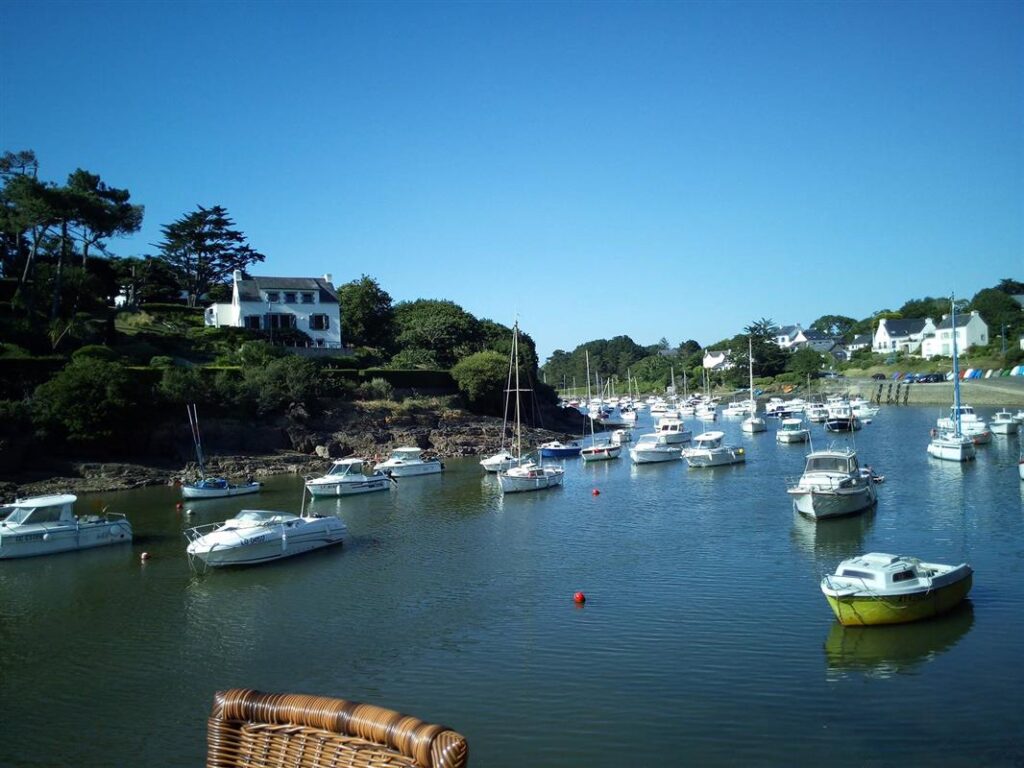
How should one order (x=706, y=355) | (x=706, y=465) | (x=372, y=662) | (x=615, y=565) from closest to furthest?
(x=372, y=662) → (x=615, y=565) → (x=706, y=465) → (x=706, y=355)

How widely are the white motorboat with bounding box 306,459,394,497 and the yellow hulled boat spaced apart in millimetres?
36708

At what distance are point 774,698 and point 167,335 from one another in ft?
249

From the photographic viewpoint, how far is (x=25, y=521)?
1479 inches

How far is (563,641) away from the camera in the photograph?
76.0 feet

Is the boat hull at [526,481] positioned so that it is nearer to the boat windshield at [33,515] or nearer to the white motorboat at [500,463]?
the white motorboat at [500,463]

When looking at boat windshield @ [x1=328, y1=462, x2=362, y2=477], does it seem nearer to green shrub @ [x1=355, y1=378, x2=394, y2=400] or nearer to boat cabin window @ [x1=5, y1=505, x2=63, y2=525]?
boat cabin window @ [x1=5, y1=505, x2=63, y2=525]

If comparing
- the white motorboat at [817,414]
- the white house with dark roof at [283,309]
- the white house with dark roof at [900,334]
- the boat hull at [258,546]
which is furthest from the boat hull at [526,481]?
the white house with dark roof at [900,334]

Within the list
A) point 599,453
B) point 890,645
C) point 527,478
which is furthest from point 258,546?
point 599,453

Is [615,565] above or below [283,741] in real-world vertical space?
below

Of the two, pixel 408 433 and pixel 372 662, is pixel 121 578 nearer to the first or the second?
pixel 372 662

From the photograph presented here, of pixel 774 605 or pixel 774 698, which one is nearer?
pixel 774 698

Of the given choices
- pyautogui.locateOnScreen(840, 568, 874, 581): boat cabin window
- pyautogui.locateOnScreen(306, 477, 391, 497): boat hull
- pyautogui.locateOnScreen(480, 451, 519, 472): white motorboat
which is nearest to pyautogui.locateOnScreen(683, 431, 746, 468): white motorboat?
pyautogui.locateOnScreen(480, 451, 519, 472): white motorboat

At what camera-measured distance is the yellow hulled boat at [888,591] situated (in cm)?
2238

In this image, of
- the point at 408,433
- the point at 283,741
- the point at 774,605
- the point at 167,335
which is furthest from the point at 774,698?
the point at 167,335
